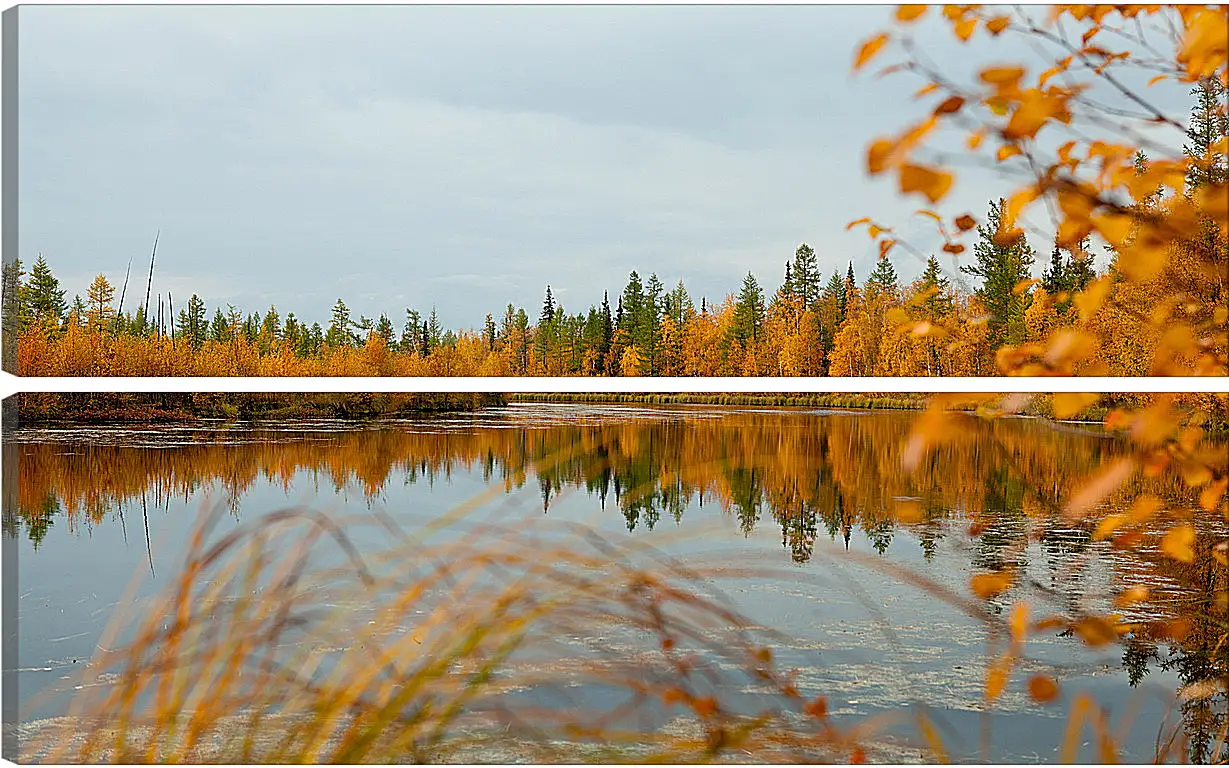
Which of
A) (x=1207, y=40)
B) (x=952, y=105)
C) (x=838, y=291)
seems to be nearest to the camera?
(x=1207, y=40)

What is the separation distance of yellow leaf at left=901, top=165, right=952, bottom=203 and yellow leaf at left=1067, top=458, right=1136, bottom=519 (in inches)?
54.3

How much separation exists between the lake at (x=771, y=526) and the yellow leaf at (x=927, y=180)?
1217 mm

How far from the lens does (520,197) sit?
2.56 metres

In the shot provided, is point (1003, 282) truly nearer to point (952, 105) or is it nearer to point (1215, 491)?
point (1215, 491)

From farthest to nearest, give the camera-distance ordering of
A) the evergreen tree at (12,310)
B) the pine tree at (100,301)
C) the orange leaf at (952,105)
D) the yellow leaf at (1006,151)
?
1. the pine tree at (100,301)
2. the evergreen tree at (12,310)
3. the yellow leaf at (1006,151)
4. the orange leaf at (952,105)

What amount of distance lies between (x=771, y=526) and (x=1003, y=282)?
0.86 m

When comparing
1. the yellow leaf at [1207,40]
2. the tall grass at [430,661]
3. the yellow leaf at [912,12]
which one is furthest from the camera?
the tall grass at [430,661]

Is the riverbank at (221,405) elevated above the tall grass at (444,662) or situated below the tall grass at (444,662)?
above

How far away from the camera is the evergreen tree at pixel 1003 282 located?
2.39 metres

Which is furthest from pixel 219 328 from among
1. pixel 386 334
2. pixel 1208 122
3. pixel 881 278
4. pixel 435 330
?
pixel 1208 122

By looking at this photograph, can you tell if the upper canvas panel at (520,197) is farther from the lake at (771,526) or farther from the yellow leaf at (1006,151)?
the yellow leaf at (1006,151)

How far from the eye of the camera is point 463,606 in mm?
2068

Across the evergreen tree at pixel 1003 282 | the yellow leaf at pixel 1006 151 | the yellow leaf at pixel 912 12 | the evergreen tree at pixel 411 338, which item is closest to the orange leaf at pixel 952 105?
the yellow leaf at pixel 912 12

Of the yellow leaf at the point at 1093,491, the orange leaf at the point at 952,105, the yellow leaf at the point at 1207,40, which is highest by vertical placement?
the yellow leaf at the point at 1207,40
